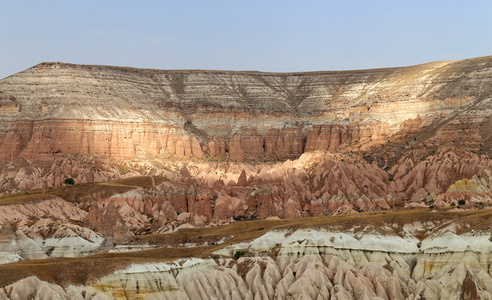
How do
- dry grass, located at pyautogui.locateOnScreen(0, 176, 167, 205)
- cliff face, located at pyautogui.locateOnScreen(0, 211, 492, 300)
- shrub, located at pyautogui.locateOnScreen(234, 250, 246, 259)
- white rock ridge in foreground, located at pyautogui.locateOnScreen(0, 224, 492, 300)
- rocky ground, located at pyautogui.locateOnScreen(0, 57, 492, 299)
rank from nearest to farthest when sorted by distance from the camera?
1. cliff face, located at pyautogui.locateOnScreen(0, 211, 492, 300)
2. white rock ridge in foreground, located at pyautogui.locateOnScreen(0, 224, 492, 300)
3. rocky ground, located at pyautogui.locateOnScreen(0, 57, 492, 299)
4. shrub, located at pyautogui.locateOnScreen(234, 250, 246, 259)
5. dry grass, located at pyautogui.locateOnScreen(0, 176, 167, 205)

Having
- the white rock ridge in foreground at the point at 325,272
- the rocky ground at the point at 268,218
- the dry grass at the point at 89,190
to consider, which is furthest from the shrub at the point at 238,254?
the dry grass at the point at 89,190

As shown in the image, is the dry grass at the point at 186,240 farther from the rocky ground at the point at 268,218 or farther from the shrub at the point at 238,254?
the shrub at the point at 238,254

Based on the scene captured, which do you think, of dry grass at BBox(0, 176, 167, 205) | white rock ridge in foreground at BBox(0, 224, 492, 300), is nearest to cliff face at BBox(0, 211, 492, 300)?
white rock ridge in foreground at BBox(0, 224, 492, 300)

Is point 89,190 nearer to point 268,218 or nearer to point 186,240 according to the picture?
point 268,218

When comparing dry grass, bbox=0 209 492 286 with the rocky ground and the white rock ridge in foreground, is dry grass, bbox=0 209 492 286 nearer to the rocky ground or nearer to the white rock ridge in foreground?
the rocky ground

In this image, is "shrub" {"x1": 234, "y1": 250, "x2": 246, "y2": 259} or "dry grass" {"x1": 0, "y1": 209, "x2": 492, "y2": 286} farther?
"shrub" {"x1": 234, "y1": 250, "x2": 246, "y2": 259}

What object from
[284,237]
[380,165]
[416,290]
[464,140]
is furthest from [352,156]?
[416,290]

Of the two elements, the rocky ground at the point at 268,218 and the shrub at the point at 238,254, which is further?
the shrub at the point at 238,254

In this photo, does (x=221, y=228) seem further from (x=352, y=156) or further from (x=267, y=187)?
(x=352, y=156)
